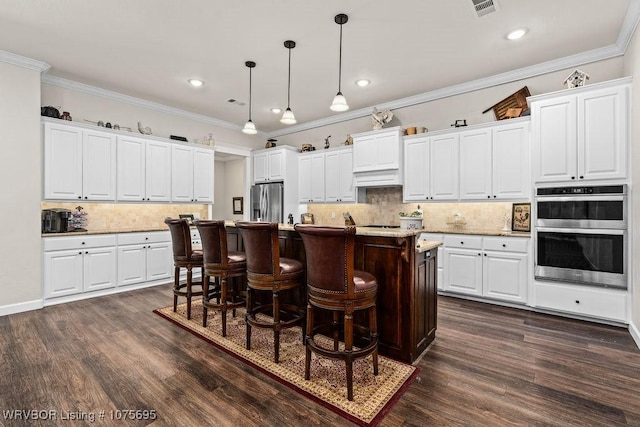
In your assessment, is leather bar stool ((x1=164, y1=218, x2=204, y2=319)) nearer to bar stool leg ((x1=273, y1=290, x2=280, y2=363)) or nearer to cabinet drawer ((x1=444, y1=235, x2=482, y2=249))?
bar stool leg ((x1=273, y1=290, x2=280, y2=363))

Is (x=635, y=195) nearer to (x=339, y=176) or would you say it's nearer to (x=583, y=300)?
(x=583, y=300)

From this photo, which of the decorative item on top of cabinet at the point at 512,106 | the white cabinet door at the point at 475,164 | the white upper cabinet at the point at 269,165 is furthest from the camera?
the white upper cabinet at the point at 269,165

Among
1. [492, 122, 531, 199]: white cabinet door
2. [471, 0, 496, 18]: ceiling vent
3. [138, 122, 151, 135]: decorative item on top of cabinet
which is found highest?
[471, 0, 496, 18]: ceiling vent

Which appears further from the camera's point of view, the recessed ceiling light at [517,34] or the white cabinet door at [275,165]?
the white cabinet door at [275,165]

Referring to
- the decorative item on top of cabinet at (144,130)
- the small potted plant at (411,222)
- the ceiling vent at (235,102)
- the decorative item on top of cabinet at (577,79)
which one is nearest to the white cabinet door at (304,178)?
the ceiling vent at (235,102)

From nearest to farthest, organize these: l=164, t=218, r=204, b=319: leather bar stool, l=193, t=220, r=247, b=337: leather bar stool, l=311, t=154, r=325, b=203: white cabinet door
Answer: l=193, t=220, r=247, b=337: leather bar stool, l=164, t=218, r=204, b=319: leather bar stool, l=311, t=154, r=325, b=203: white cabinet door

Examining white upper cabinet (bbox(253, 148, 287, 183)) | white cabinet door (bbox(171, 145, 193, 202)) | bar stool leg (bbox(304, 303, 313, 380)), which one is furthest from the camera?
white upper cabinet (bbox(253, 148, 287, 183))

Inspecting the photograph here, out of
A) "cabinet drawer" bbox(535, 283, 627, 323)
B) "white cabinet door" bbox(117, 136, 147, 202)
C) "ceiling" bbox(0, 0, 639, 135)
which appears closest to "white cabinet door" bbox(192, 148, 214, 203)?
"white cabinet door" bbox(117, 136, 147, 202)

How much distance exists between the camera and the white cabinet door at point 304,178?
6492 mm

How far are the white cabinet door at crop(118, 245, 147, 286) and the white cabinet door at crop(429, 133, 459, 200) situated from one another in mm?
4654

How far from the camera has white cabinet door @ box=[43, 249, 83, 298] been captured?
402 cm

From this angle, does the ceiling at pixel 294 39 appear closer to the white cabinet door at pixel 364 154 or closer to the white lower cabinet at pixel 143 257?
the white cabinet door at pixel 364 154

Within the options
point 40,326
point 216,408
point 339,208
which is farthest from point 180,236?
point 339,208

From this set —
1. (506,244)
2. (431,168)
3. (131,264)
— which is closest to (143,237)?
(131,264)
